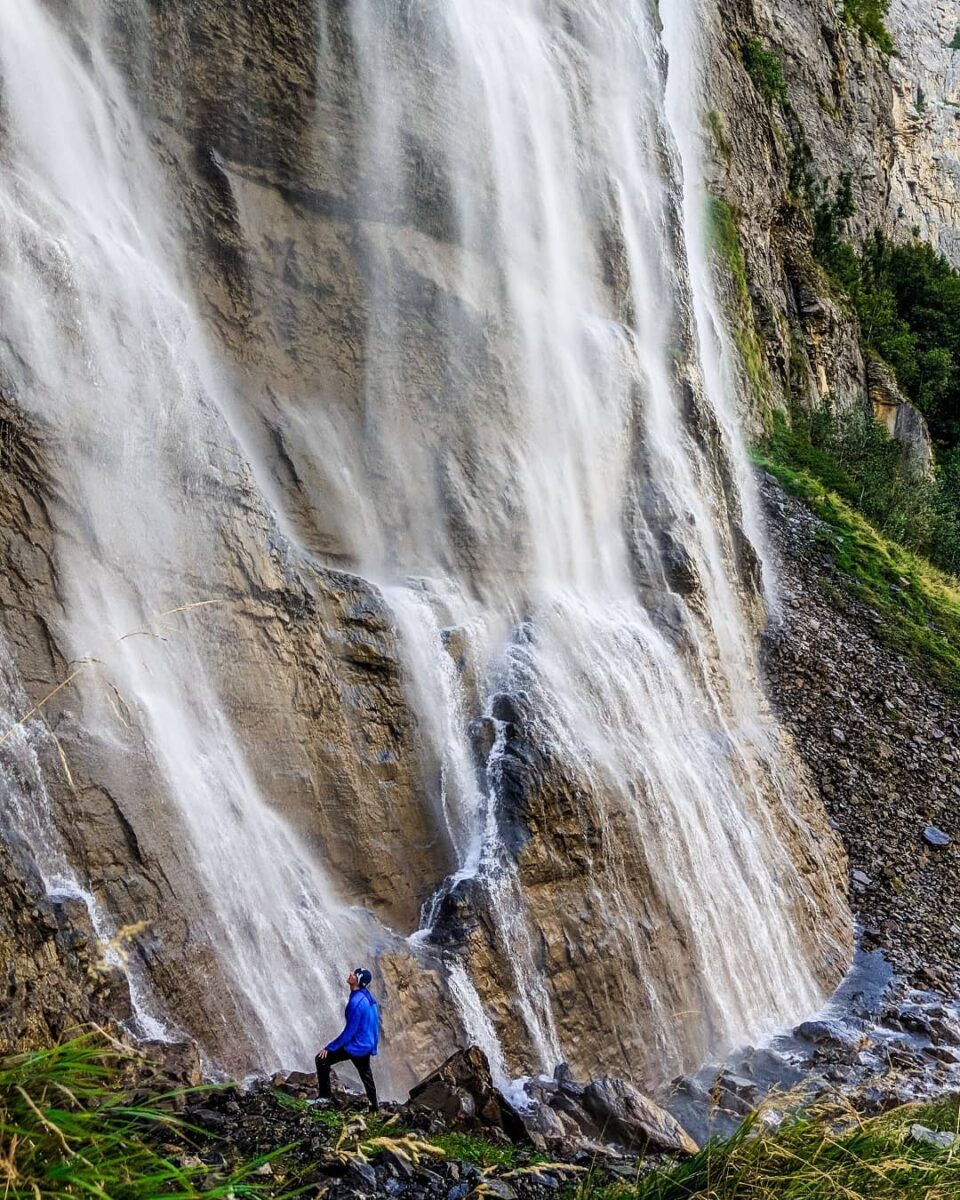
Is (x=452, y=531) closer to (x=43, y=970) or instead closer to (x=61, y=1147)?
(x=43, y=970)

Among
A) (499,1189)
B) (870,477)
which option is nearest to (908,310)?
(870,477)

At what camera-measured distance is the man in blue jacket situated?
22.7ft

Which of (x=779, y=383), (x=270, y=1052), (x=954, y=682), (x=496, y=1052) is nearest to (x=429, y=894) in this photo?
(x=496, y=1052)

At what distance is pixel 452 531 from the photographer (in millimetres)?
13875

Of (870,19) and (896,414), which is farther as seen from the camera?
(870,19)

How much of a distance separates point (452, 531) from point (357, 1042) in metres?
7.78

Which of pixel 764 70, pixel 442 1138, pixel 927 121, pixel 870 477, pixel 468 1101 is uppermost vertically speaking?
pixel 927 121

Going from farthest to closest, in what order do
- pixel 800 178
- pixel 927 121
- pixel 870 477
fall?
1. pixel 927 121
2. pixel 800 178
3. pixel 870 477

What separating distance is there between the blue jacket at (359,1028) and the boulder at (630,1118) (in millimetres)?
1780

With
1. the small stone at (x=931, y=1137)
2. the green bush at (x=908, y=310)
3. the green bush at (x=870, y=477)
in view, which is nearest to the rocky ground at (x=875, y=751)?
the green bush at (x=870, y=477)

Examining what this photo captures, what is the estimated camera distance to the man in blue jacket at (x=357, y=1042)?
22.7 ft

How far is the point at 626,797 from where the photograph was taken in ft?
42.0

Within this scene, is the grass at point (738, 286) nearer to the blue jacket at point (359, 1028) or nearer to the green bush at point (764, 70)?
the green bush at point (764, 70)

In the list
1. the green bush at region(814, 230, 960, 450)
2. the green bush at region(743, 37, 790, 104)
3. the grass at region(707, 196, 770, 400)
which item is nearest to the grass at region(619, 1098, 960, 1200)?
the grass at region(707, 196, 770, 400)
